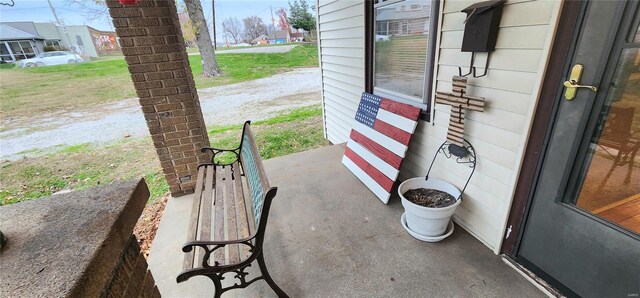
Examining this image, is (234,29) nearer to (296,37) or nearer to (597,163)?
(296,37)

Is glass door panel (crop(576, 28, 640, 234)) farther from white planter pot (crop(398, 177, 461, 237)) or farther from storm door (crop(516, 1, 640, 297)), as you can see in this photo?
white planter pot (crop(398, 177, 461, 237))

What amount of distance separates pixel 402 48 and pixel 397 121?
662 millimetres

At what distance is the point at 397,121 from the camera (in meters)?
2.45

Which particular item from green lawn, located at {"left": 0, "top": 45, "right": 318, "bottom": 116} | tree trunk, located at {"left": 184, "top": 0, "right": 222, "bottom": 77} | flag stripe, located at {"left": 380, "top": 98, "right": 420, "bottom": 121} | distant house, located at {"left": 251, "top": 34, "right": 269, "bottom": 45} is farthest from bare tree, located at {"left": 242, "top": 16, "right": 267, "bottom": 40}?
flag stripe, located at {"left": 380, "top": 98, "right": 420, "bottom": 121}

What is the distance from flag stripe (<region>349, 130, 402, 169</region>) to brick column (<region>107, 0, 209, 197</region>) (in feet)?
5.19

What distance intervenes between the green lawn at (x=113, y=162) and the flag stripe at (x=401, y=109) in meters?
1.82

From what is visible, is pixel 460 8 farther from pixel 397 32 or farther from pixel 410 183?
pixel 410 183

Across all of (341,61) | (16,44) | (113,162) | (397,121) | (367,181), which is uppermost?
→ (16,44)

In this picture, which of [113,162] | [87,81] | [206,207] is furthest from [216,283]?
[87,81]

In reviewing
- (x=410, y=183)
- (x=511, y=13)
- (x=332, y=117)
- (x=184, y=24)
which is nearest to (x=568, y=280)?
(x=410, y=183)

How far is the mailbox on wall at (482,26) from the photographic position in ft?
4.82

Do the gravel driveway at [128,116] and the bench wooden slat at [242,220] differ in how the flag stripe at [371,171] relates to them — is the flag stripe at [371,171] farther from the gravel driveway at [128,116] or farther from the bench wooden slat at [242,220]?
the gravel driveway at [128,116]

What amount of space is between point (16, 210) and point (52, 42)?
1134 inches

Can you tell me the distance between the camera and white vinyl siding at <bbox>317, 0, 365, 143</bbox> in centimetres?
298
